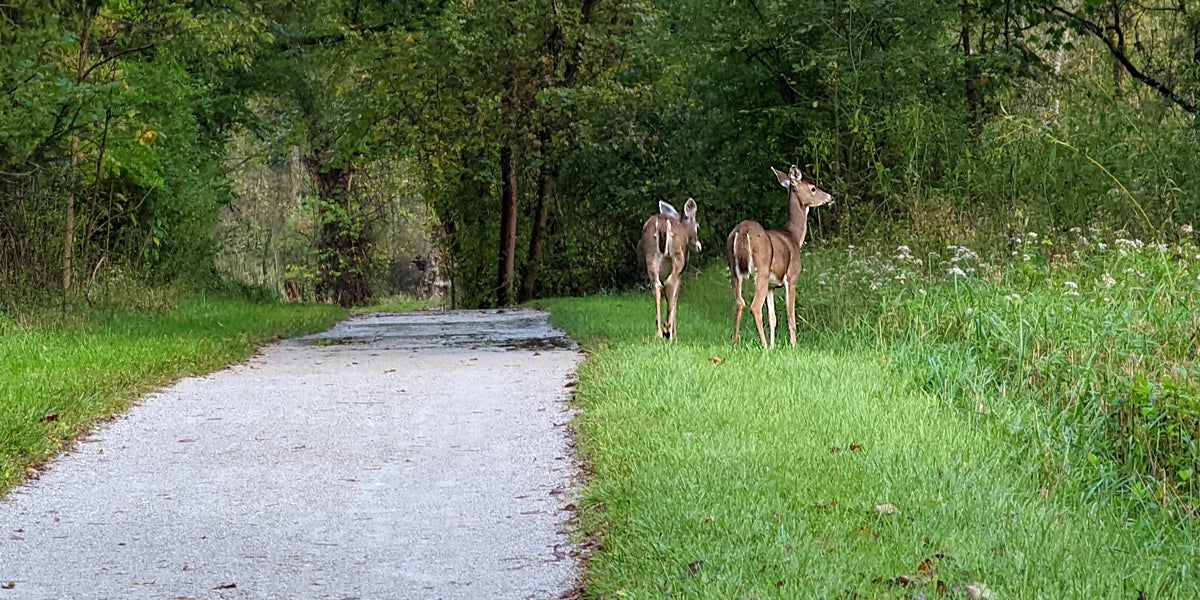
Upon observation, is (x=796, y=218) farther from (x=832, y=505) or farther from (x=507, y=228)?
(x=507, y=228)

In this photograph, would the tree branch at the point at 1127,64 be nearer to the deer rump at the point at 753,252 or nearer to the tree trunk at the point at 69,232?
the deer rump at the point at 753,252

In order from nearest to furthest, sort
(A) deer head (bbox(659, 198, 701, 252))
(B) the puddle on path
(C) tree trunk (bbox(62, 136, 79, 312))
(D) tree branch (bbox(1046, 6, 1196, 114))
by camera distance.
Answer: (A) deer head (bbox(659, 198, 701, 252))
(B) the puddle on path
(C) tree trunk (bbox(62, 136, 79, 312))
(D) tree branch (bbox(1046, 6, 1196, 114))

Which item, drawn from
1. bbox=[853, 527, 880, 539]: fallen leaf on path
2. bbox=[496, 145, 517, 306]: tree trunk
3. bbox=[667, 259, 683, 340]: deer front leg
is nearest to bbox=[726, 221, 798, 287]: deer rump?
bbox=[667, 259, 683, 340]: deer front leg

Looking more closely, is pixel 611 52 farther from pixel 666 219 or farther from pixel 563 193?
pixel 666 219

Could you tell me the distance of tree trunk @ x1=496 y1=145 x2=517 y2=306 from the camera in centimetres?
3061

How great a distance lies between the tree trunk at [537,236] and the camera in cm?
3141

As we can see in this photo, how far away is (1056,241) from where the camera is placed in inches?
566

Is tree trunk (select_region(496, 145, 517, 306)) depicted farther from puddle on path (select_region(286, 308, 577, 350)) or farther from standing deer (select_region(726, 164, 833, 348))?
standing deer (select_region(726, 164, 833, 348))

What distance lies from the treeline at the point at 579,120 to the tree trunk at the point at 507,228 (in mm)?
69

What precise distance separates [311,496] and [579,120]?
20.9 metres

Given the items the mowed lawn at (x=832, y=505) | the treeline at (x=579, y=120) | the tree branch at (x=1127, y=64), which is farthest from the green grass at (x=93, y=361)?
the tree branch at (x=1127, y=64)

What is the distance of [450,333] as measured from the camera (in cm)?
1845

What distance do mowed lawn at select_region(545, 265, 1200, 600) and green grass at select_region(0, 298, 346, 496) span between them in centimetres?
327

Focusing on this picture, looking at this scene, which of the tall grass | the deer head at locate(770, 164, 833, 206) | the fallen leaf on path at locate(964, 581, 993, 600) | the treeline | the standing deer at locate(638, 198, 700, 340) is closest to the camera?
the fallen leaf on path at locate(964, 581, 993, 600)
